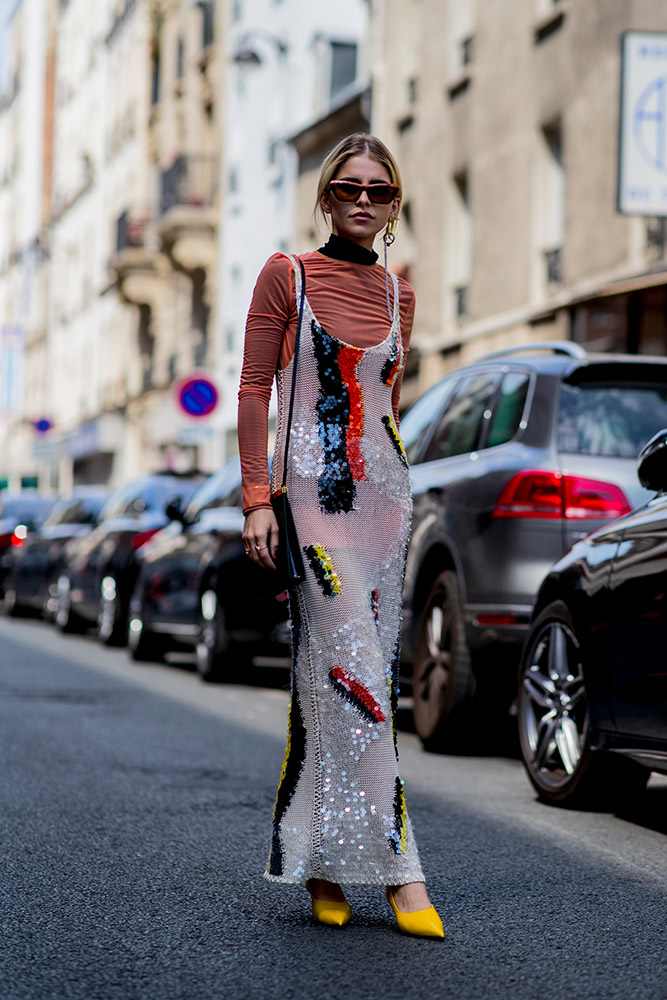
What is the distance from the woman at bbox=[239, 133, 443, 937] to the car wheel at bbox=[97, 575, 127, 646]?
39.5ft

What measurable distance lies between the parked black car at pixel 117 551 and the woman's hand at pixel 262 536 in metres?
11.8

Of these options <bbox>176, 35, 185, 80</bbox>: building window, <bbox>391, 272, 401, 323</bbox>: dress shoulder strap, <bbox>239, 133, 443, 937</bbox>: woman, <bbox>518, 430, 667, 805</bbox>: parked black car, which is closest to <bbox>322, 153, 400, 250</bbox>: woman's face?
<bbox>239, 133, 443, 937</bbox>: woman

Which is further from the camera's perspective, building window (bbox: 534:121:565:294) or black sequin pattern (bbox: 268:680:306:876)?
building window (bbox: 534:121:565:294)

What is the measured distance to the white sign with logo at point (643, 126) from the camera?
15164 millimetres

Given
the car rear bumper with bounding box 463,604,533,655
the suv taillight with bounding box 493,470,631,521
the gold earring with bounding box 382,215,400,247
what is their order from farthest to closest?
1. the car rear bumper with bounding box 463,604,533,655
2. the suv taillight with bounding box 493,470,631,521
3. the gold earring with bounding box 382,215,400,247

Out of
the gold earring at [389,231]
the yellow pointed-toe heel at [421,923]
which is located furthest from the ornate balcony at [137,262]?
the yellow pointed-toe heel at [421,923]

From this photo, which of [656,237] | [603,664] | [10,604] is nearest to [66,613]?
[10,604]

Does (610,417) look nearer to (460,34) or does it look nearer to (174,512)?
(174,512)

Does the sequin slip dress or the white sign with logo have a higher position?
the white sign with logo

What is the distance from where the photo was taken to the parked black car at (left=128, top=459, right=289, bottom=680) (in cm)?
1236

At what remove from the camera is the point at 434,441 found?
933cm

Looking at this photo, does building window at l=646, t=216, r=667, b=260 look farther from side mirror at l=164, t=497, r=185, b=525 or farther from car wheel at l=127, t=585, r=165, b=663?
car wheel at l=127, t=585, r=165, b=663

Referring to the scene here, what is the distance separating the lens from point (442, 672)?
8547 mm

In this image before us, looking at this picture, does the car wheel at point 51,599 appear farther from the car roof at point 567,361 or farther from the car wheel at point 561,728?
the car wheel at point 561,728
